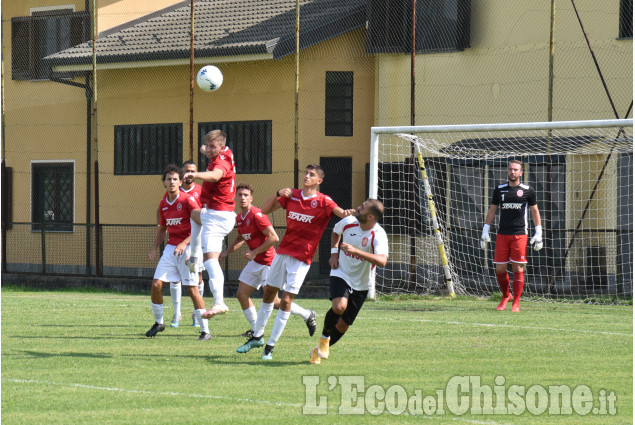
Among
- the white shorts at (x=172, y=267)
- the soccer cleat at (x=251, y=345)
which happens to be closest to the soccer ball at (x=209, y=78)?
the white shorts at (x=172, y=267)

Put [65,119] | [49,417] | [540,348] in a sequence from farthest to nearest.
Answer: [65,119] < [540,348] < [49,417]

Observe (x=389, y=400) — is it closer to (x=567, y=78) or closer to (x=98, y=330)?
(x=98, y=330)

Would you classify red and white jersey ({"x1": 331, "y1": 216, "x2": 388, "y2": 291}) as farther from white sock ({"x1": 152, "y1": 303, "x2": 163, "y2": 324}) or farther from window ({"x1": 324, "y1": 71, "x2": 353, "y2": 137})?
window ({"x1": 324, "y1": 71, "x2": 353, "y2": 137})

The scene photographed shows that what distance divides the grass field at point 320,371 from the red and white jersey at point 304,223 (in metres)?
1.10

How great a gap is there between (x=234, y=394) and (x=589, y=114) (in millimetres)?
14248

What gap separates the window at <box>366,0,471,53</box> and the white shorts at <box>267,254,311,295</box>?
41.6ft

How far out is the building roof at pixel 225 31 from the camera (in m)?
23.0

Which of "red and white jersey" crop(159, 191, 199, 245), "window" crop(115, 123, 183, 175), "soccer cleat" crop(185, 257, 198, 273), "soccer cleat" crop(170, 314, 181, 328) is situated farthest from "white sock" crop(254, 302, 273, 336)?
"window" crop(115, 123, 183, 175)

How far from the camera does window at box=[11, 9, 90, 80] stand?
26.6 m

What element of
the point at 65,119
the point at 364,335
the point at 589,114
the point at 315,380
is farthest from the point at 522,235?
the point at 65,119

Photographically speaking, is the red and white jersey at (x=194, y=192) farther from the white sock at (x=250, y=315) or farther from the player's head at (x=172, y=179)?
the white sock at (x=250, y=315)

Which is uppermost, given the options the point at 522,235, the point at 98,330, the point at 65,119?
the point at 65,119

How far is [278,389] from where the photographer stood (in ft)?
27.4

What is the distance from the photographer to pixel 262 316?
414 inches
